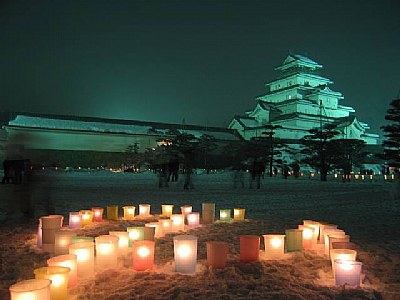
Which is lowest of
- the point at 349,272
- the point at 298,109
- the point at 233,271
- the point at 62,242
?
the point at 233,271

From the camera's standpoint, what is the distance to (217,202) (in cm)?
909

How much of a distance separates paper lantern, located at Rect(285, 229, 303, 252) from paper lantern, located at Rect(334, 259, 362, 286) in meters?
1.14

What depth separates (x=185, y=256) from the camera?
3408 mm

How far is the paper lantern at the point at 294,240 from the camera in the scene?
4.24 metres

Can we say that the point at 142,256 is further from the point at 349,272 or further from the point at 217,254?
the point at 349,272

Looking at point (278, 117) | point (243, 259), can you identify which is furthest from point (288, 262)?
point (278, 117)

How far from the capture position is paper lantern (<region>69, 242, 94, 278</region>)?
331 cm

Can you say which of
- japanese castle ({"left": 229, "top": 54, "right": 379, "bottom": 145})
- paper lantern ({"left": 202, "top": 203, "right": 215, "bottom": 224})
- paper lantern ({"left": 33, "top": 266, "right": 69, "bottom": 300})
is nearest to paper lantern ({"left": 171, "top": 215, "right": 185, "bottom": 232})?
paper lantern ({"left": 202, "top": 203, "right": 215, "bottom": 224})

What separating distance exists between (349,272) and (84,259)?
2428 millimetres

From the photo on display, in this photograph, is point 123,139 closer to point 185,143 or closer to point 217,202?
point 185,143

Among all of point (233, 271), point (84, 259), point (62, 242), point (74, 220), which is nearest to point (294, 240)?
point (233, 271)

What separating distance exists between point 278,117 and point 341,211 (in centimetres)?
3723

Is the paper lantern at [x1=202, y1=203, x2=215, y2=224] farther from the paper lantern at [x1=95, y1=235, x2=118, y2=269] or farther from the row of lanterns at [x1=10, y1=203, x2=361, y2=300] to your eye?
the paper lantern at [x1=95, y1=235, x2=118, y2=269]

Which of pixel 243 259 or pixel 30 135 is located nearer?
pixel 243 259
